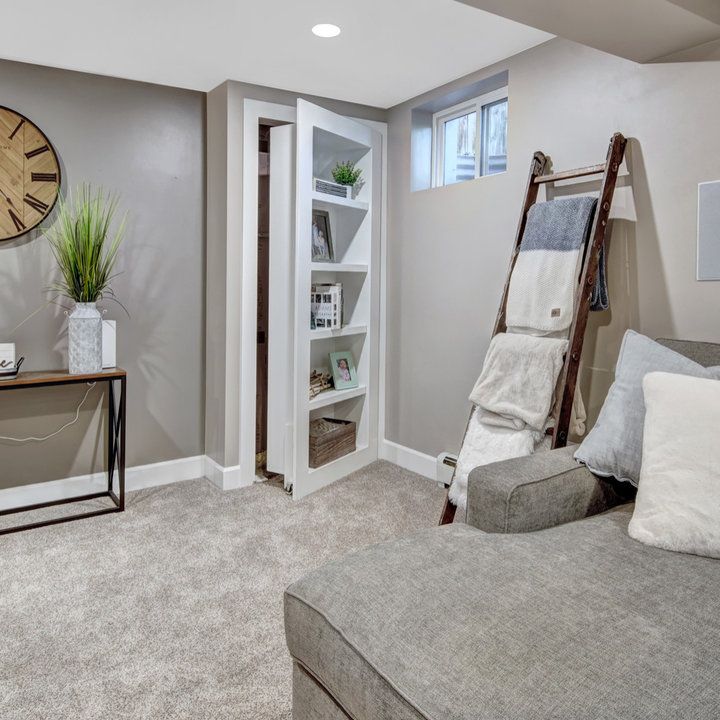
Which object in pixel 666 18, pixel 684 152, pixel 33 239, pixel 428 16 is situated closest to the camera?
pixel 666 18

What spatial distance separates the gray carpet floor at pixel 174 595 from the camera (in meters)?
1.66

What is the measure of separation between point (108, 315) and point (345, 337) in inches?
54.5

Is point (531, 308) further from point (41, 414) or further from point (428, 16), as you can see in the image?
point (41, 414)

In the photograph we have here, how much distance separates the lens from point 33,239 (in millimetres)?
2955

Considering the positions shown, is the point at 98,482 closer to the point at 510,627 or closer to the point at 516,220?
the point at 516,220

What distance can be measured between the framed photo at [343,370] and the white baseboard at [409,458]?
0.46 metres

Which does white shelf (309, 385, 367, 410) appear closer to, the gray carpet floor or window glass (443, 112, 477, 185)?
the gray carpet floor

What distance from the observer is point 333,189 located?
11.1 ft

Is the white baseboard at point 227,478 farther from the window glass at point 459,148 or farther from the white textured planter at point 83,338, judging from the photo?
the window glass at point 459,148

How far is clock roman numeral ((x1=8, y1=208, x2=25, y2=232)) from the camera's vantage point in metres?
2.86

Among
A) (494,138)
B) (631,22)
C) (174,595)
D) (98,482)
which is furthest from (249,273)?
(631,22)

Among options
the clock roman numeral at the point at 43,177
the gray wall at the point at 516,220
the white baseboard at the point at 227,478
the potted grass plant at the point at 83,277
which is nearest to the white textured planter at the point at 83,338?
the potted grass plant at the point at 83,277

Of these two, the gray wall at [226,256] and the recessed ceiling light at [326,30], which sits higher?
the recessed ceiling light at [326,30]

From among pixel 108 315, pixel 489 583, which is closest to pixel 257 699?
pixel 489 583
